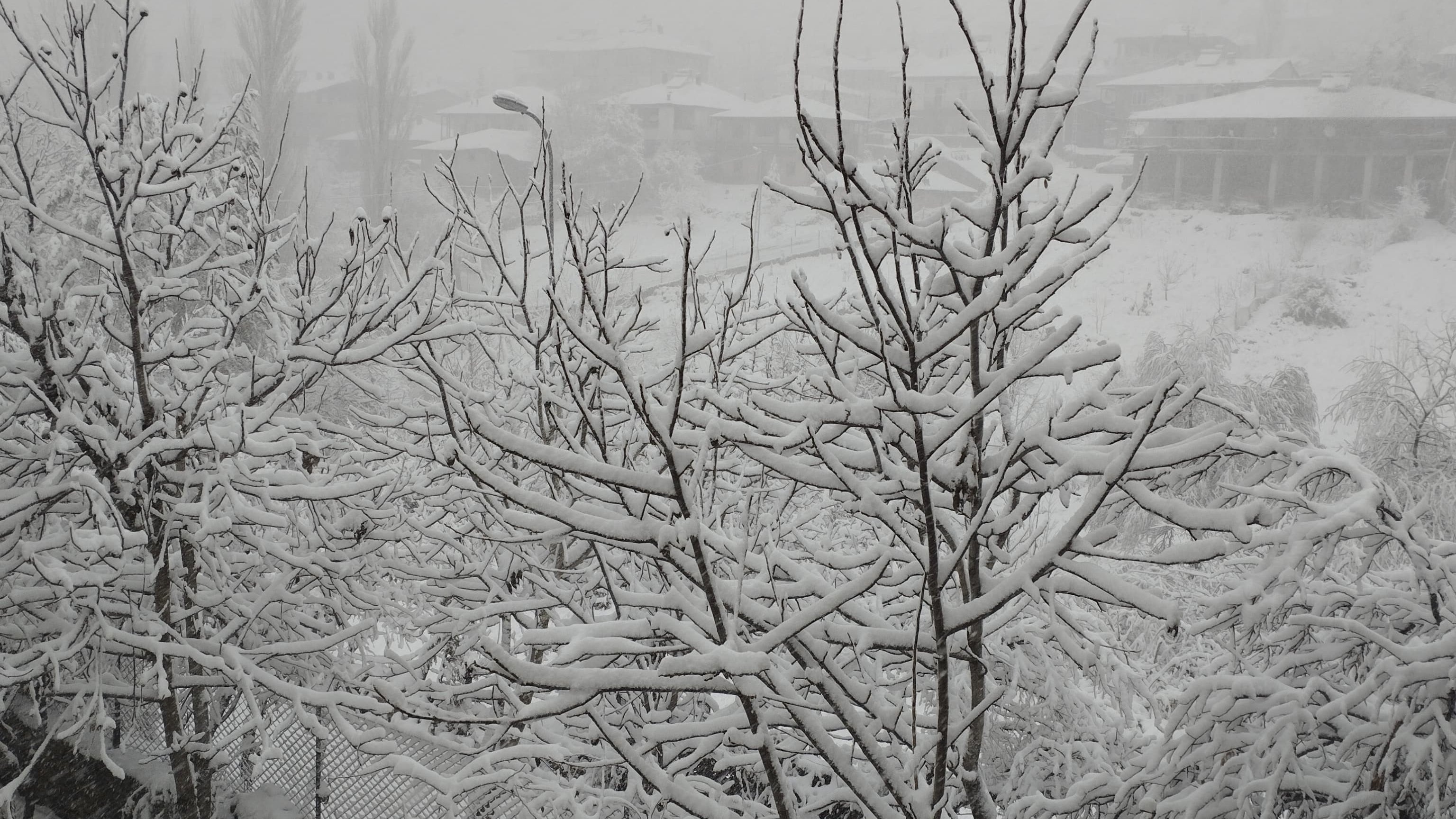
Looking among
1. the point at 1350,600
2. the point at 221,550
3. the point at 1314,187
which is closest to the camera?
the point at 1350,600

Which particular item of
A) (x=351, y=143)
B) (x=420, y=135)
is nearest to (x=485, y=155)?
(x=351, y=143)

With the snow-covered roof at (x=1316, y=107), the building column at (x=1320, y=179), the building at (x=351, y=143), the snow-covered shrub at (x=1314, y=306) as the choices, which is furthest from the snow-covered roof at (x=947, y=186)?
the building at (x=351, y=143)

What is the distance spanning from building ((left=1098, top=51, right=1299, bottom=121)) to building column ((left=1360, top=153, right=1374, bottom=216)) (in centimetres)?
974

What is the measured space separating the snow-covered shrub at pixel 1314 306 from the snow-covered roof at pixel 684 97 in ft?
84.6

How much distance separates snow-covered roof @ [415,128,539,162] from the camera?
3672cm

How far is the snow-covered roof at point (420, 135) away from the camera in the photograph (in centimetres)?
4366

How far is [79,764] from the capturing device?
5.41 meters

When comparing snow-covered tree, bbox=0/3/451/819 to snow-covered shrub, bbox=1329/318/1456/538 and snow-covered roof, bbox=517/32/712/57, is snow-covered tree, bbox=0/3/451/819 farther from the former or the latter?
snow-covered roof, bbox=517/32/712/57

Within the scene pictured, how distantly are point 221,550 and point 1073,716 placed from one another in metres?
4.81

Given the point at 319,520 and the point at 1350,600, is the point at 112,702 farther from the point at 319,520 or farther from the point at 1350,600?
the point at 1350,600

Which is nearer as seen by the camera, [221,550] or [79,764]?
[221,550]

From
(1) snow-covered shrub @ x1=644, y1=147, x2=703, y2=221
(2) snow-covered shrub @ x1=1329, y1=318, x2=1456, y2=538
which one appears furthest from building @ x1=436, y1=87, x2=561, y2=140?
(2) snow-covered shrub @ x1=1329, y1=318, x2=1456, y2=538

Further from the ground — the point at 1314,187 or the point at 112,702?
the point at 1314,187

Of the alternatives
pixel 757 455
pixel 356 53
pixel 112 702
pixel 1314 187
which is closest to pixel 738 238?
pixel 356 53
